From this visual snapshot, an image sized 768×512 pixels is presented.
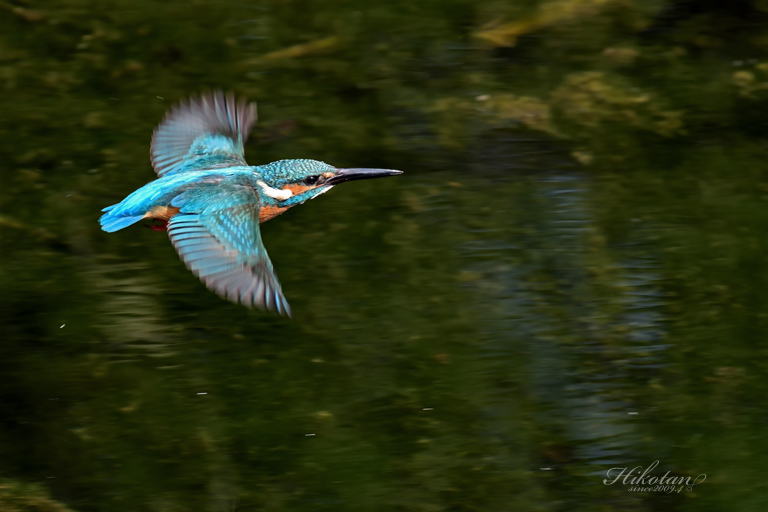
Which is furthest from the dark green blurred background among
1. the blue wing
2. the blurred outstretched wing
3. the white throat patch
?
the blue wing

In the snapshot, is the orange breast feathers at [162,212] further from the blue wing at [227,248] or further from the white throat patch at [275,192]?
the white throat patch at [275,192]

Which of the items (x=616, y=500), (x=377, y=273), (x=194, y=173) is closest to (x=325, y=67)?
(x=377, y=273)

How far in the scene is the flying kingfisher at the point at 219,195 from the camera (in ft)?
9.82

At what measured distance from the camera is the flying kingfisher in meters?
2.99

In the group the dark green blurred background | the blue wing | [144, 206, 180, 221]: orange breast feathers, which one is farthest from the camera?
the dark green blurred background

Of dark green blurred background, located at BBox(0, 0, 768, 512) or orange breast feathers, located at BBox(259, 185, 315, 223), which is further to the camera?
dark green blurred background, located at BBox(0, 0, 768, 512)

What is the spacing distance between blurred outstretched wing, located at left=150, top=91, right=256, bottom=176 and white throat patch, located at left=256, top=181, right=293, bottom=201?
311 mm

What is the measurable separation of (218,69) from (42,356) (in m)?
1.73

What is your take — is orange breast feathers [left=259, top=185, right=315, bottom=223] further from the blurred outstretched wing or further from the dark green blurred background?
the dark green blurred background

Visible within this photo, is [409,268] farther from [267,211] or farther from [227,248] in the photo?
[227,248]

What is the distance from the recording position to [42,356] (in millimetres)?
3826

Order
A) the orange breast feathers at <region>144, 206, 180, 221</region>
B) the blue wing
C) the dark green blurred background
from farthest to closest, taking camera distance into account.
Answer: the dark green blurred background, the orange breast feathers at <region>144, 206, 180, 221</region>, the blue wing

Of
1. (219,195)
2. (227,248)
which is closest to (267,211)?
(219,195)

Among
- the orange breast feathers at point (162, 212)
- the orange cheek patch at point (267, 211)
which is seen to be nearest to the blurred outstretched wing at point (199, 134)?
the orange cheek patch at point (267, 211)
